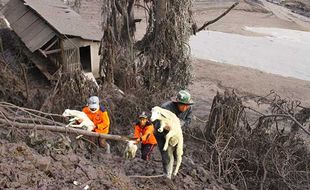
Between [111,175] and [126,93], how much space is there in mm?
5056

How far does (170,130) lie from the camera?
498 cm

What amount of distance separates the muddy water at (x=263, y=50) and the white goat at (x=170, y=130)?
12.1m

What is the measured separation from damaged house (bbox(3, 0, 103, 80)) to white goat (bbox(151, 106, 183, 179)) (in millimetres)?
5180

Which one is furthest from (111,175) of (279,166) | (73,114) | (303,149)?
(303,149)

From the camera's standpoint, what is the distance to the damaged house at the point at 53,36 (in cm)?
1034

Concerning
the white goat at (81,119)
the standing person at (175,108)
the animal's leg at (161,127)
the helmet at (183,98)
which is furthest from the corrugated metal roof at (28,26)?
the animal's leg at (161,127)

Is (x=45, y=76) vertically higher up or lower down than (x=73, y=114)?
lower down

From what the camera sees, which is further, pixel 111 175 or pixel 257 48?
pixel 257 48

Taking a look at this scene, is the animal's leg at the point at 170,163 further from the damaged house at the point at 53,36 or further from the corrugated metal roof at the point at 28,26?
the corrugated metal roof at the point at 28,26

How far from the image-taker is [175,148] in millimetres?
5293

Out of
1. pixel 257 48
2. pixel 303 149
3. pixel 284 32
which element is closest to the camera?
pixel 303 149

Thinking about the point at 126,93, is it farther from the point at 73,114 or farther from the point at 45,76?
the point at 73,114

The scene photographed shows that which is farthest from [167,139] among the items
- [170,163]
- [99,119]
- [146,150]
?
[99,119]

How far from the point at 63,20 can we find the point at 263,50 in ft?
36.7
